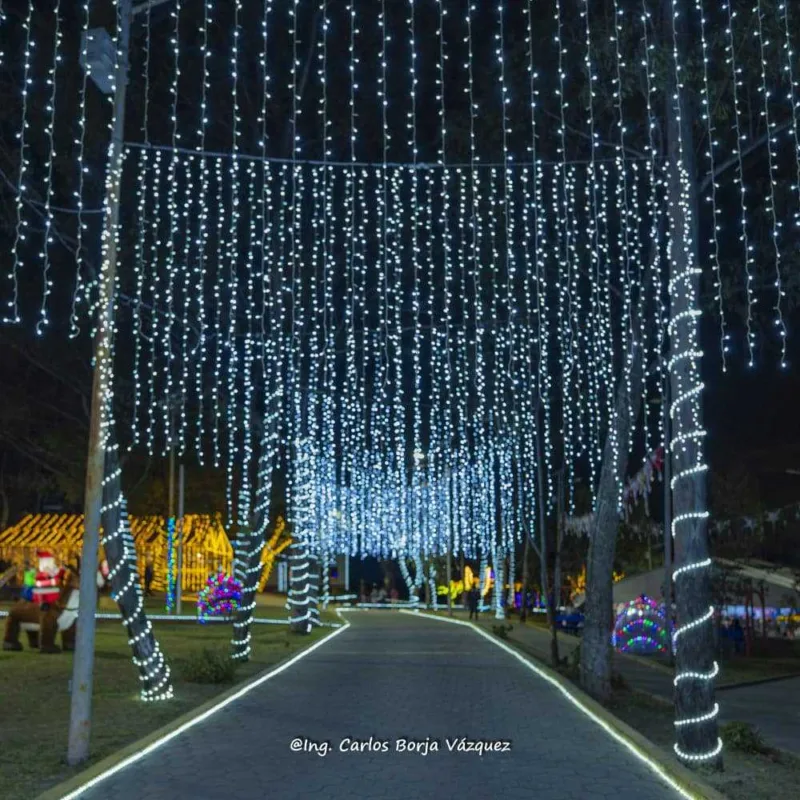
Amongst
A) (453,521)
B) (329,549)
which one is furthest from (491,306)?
(329,549)

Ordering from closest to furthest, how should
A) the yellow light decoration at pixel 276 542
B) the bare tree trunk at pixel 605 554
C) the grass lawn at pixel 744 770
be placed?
the grass lawn at pixel 744 770
the bare tree trunk at pixel 605 554
the yellow light decoration at pixel 276 542

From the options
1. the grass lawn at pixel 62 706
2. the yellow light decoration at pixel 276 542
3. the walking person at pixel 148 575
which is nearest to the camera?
the grass lawn at pixel 62 706

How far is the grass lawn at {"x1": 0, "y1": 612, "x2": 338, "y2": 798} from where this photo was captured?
351 inches

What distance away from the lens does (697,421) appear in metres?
9.76

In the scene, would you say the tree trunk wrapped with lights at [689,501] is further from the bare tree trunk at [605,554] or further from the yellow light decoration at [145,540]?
the yellow light decoration at [145,540]

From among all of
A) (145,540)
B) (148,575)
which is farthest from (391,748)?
(145,540)

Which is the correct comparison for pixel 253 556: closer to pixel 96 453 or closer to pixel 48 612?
pixel 48 612

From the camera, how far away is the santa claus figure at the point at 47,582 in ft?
66.0

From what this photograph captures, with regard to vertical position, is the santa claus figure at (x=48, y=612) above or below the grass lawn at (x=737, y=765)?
above

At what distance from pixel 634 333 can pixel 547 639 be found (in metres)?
16.7

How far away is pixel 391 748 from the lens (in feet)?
32.9

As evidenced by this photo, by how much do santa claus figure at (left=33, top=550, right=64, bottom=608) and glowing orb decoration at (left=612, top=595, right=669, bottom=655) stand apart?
45.4ft

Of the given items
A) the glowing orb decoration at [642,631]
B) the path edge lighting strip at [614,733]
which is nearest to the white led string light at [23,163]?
the path edge lighting strip at [614,733]

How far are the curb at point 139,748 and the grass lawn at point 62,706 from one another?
160mm
